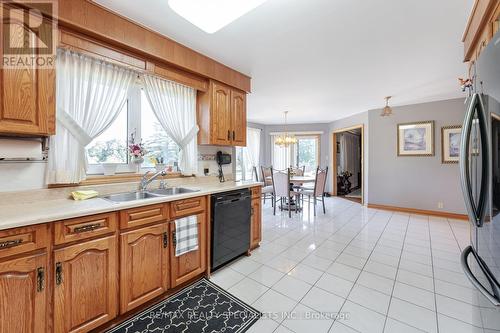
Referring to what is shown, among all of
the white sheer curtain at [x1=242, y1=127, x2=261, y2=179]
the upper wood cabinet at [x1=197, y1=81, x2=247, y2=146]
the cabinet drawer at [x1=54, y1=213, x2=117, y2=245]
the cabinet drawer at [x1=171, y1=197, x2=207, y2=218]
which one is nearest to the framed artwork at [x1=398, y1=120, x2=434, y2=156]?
the upper wood cabinet at [x1=197, y1=81, x2=247, y2=146]

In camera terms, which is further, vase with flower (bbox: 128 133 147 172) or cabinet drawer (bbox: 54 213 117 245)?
vase with flower (bbox: 128 133 147 172)

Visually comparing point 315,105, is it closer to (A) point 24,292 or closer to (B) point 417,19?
(B) point 417,19

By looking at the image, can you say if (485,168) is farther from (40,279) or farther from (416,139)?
(416,139)

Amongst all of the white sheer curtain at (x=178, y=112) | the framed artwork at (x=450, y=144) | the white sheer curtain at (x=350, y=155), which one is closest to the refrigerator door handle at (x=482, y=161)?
the white sheer curtain at (x=178, y=112)

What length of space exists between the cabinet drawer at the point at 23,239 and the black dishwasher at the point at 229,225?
49.0 inches

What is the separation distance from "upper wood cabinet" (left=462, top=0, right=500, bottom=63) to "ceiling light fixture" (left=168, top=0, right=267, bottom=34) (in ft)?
4.78

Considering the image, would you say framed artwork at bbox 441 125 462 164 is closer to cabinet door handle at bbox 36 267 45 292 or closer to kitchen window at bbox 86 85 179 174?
kitchen window at bbox 86 85 179 174

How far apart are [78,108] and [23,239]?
108 cm

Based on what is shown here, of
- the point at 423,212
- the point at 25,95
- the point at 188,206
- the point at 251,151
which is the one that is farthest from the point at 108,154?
the point at 423,212

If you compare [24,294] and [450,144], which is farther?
[450,144]

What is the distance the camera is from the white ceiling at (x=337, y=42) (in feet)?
5.46

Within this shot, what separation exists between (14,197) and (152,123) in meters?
1.34

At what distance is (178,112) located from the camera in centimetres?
250

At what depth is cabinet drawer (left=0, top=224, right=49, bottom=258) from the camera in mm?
1089
